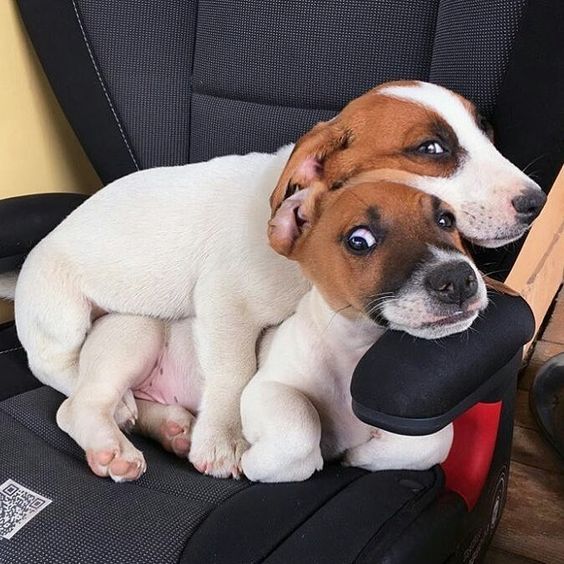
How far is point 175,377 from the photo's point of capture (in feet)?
4.30

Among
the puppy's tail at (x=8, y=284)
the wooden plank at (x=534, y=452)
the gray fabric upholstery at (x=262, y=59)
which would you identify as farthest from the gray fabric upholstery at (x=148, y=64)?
the wooden plank at (x=534, y=452)

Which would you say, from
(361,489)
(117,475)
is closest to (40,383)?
(117,475)

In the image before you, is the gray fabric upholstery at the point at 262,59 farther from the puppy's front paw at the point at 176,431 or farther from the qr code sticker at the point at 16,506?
the qr code sticker at the point at 16,506

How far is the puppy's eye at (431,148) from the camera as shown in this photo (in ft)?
3.35

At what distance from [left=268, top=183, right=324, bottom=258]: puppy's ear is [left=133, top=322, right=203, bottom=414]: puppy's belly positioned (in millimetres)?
362

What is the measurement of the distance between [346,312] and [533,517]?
0.77m

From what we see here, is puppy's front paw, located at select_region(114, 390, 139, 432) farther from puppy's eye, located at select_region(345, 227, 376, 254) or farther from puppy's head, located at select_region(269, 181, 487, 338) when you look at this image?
puppy's eye, located at select_region(345, 227, 376, 254)

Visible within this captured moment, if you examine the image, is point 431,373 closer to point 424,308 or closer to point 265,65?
point 424,308

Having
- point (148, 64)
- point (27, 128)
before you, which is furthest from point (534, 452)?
point (27, 128)

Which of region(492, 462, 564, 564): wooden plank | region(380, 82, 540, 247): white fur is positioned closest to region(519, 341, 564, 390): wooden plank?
region(492, 462, 564, 564): wooden plank

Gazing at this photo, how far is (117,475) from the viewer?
3.40 feet

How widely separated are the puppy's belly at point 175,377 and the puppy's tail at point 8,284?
36cm

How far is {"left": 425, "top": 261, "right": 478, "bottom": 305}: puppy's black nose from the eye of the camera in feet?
2.68

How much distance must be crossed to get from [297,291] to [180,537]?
42 cm
